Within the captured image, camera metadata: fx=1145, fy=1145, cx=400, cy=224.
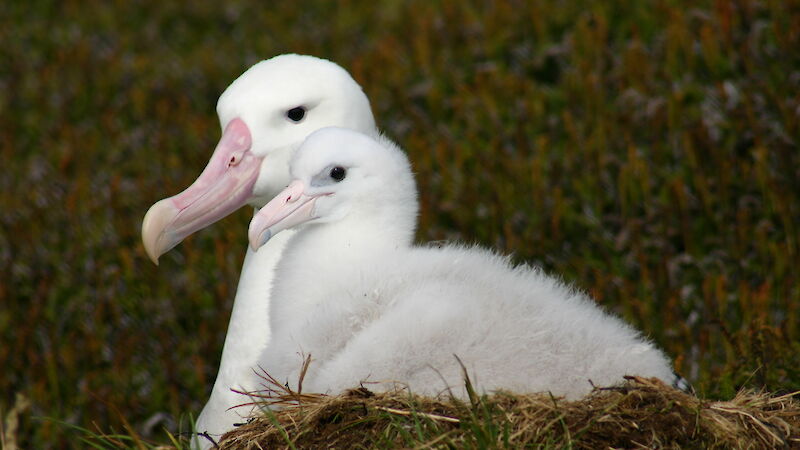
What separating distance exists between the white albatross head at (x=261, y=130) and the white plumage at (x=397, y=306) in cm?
28

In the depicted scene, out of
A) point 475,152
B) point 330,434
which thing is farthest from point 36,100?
point 330,434

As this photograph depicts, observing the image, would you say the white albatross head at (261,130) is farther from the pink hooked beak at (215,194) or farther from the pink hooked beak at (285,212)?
the pink hooked beak at (285,212)

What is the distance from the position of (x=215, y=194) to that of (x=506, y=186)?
2733 millimetres

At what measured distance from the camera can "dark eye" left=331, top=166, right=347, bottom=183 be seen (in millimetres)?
3586

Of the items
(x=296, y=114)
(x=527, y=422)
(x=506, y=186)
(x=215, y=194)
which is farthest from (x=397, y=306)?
(x=506, y=186)

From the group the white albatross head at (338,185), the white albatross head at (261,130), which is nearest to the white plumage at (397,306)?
the white albatross head at (338,185)

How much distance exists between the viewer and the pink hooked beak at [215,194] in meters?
3.74

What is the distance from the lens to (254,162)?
3.89 metres

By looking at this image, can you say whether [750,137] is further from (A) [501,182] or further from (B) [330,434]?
(B) [330,434]

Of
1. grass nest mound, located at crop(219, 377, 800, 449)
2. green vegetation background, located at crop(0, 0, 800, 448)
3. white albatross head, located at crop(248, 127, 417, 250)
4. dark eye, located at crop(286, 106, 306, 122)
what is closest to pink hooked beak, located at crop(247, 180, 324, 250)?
white albatross head, located at crop(248, 127, 417, 250)

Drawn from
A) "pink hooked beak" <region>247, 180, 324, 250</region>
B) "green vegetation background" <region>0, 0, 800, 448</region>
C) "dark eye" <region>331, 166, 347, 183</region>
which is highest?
"dark eye" <region>331, 166, 347, 183</region>

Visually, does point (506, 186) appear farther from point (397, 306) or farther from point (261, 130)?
point (397, 306)

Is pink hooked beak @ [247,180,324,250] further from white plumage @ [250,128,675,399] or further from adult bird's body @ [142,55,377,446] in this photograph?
adult bird's body @ [142,55,377,446]

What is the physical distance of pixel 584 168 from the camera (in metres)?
6.32
